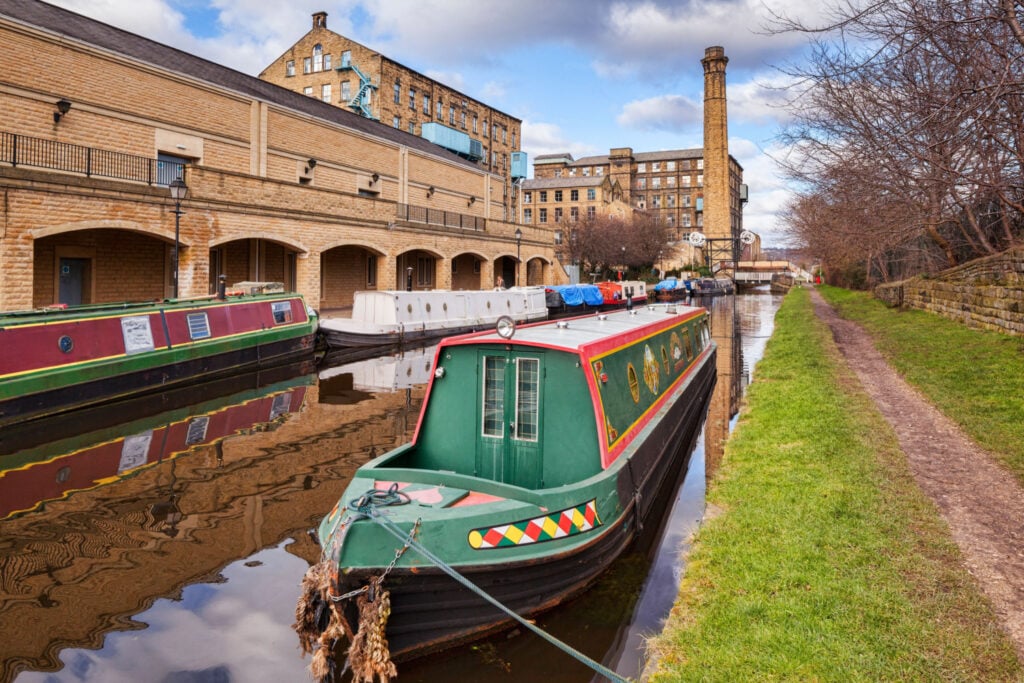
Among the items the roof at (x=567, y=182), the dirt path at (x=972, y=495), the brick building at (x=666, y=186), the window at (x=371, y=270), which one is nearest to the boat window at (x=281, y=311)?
the window at (x=371, y=270)

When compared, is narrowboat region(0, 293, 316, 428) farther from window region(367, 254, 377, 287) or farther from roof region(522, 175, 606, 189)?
roof region(522, 175, 606, 189)

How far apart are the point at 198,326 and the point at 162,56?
49.0ft

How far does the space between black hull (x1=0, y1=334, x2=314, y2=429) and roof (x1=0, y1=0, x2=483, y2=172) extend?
12.1m

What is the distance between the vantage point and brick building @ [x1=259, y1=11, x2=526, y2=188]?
155 ft

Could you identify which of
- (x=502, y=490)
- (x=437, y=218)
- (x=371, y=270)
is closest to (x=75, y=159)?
(x=371, y=270)

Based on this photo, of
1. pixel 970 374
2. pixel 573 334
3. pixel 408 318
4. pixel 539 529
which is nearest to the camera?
pixel 539 529

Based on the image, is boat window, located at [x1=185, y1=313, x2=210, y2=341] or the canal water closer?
the canal water

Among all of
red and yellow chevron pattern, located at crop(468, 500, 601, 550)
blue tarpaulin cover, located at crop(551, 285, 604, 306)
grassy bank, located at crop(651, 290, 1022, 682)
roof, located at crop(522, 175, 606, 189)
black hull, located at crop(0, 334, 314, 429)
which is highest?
roof, located at crop(522, 175, 606, 189)

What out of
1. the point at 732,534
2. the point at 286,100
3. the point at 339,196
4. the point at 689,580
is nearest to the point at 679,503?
the point at 732,534

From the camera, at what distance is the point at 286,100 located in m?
29.8

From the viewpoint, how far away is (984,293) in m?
15.5

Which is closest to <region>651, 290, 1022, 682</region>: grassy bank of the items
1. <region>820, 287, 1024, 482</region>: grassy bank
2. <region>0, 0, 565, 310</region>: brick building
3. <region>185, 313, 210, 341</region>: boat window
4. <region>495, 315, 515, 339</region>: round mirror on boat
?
→ <region>820, 287, 1024, 482</region>: grassy bank

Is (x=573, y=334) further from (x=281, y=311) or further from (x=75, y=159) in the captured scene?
(x=75, y=159)

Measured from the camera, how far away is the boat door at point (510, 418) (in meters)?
6.28
